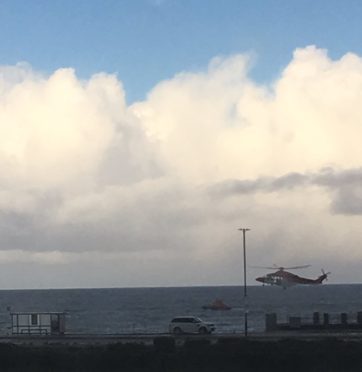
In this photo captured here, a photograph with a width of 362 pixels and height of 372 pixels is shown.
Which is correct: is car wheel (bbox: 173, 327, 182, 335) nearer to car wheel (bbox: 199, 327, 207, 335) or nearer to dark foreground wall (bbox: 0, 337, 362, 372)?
car wheel (bbox: 199, 327, 207, 335)

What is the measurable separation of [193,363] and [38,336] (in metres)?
27.9

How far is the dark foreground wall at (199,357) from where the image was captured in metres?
48.1

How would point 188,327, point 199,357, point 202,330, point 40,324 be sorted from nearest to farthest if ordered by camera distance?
point 199,357
point 202,330
point 188,327
point 40,324

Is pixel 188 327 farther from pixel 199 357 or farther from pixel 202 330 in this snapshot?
pixel 199 357

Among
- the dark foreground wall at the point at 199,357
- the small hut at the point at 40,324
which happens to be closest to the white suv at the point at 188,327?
the small hut at the point at 40,324

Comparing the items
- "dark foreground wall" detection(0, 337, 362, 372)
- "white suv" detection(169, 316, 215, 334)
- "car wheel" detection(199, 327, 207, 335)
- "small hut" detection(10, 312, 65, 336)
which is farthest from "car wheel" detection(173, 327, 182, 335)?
"dark foreground wall" detection(0, 337, 362, 372)

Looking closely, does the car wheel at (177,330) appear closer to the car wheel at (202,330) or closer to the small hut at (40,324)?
the car wheel at (202,330)

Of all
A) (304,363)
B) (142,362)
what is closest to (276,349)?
(304,363)

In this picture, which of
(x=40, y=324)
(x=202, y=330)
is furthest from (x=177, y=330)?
(x=40, y=324)

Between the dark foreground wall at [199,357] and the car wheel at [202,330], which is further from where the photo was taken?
the car wheel at [202,330]

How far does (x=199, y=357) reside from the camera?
49156 millimetres

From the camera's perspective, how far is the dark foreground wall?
48125 millimetres

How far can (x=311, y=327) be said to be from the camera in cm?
7531

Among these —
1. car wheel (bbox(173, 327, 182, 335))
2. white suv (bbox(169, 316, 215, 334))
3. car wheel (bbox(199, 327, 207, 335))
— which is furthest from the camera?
car wheel (bbox(173, 327, 182, 335))
